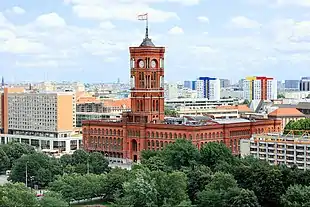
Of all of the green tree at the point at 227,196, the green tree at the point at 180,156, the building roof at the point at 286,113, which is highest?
the building roof at the point at 286,113

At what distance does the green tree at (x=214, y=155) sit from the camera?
250 ft

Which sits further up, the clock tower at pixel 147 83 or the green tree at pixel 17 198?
the clock tower at pixel 147 83

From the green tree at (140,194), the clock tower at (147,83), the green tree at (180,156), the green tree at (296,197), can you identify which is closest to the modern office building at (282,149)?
the green tree at (180,156)

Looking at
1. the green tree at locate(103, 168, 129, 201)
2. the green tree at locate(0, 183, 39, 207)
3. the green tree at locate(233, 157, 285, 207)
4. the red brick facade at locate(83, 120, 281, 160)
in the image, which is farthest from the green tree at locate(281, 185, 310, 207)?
the red brick facade at locate(83, 120, 281, 160)

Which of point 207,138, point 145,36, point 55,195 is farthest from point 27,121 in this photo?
point 55,195

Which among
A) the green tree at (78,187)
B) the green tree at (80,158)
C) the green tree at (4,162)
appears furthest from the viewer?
the green tree at (4,162)

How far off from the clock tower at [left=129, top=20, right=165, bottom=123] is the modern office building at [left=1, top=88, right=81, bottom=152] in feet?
75.3

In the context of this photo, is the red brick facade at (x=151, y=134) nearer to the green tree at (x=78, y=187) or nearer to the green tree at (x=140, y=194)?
the green tree at (x=78, y=187)

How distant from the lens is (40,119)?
12294 cm

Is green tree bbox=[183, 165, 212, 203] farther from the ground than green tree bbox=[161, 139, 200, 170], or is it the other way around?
green tree bbox=[161, 139, 200, 170]

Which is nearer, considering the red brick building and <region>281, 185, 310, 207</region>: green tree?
<region>281, 185, 310, 207</region>: green tree

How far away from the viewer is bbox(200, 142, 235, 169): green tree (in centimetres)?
7606

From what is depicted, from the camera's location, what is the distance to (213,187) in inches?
2351

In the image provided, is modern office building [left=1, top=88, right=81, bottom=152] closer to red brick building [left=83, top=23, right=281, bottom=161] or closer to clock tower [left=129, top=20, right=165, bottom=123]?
red brick building [left=83, top=23, right=281, bottom=161]
